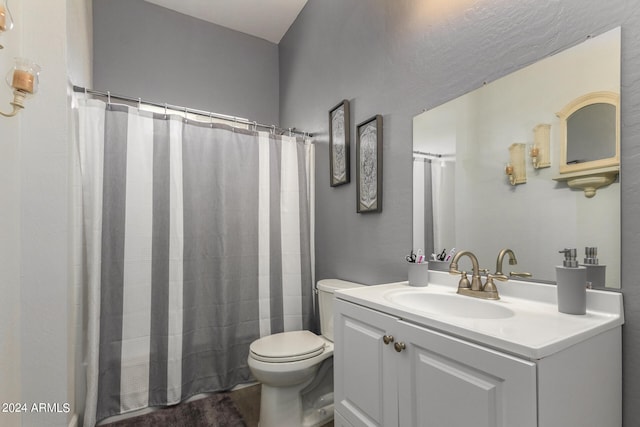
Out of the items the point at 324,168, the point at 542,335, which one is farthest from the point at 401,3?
the point at 542,335

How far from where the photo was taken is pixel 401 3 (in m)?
1.56

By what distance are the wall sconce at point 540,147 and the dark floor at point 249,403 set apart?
5.40ft

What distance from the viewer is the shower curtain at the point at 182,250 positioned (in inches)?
65.8

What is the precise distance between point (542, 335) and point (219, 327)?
182cm

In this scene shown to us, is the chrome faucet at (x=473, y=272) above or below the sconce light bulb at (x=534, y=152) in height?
below

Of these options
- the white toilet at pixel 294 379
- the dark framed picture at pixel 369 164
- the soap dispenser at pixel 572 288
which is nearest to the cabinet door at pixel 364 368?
the white toilet at pixel 294 379

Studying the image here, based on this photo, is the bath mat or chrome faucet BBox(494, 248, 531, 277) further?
the bath mat

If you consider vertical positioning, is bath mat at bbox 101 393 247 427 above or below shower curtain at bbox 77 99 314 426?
below

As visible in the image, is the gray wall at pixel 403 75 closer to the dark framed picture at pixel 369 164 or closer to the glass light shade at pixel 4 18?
the dark framed picture at pixel 369 164

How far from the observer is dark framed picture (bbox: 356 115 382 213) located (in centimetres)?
168

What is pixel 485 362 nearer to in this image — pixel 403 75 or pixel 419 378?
pixel 419 378

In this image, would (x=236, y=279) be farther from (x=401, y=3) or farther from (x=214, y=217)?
(x=401, y=3)

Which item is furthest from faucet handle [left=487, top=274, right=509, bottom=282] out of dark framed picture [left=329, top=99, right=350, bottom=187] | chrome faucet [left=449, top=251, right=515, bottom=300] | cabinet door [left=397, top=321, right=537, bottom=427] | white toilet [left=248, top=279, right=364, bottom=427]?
dark framed picture [left=329, top=99, right=350, bottom=187]

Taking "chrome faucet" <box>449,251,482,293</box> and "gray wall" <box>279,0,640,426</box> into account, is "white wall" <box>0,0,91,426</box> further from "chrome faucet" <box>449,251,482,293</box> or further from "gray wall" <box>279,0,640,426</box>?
"chrome faucet" <box>449,251,482,293</box>
